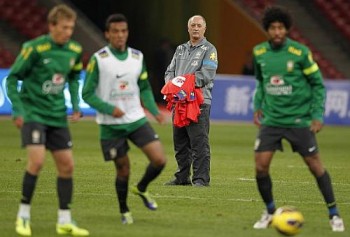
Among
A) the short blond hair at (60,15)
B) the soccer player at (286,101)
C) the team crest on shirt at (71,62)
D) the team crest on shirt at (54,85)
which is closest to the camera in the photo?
the short blond hair at (60,15)

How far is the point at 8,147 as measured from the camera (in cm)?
2112

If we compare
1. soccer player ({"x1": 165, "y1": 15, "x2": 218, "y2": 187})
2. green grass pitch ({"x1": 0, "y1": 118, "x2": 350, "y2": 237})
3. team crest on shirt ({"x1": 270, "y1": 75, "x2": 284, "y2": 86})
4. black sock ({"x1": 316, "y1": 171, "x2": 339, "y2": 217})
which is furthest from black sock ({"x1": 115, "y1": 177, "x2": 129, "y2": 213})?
soccer player ({"x1": 165, "y1": 15, "x2": 218, "y2": 187})

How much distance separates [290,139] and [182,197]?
290 centimetres

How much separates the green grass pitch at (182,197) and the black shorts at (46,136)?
857 mm

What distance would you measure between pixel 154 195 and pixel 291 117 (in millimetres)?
3340

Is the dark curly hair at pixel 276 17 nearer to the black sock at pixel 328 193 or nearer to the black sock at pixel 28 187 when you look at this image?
the black sock at pixel 328 193

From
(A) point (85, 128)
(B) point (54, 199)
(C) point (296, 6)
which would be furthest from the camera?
(C) point (296, 6)

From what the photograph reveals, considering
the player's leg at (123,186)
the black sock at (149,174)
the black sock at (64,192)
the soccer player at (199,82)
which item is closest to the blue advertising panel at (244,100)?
the soccer player at (199,82)

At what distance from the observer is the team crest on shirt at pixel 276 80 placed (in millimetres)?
10789

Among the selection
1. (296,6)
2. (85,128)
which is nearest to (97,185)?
(85,128)

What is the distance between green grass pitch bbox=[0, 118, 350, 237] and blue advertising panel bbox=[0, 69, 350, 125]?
6306 millimetres

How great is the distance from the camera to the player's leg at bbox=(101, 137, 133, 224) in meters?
11.1

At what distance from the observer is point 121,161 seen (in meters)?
11.2

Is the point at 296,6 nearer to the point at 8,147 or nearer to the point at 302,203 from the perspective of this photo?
the point at 8,147
